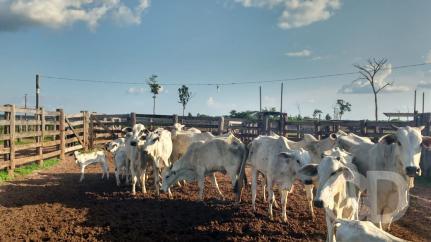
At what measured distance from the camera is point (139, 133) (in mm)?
11633

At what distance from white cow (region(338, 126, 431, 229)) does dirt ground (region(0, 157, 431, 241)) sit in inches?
26.1

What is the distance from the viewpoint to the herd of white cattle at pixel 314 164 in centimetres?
592

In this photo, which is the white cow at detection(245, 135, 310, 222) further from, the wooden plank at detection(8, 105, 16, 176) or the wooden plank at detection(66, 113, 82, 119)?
the wooden plank at detection(66, 113, 82, 119)

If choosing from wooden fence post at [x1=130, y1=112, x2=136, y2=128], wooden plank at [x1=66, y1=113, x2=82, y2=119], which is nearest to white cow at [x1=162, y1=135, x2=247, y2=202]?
wooden plank at [x1=66, y1=113, x2=82, y2=119]

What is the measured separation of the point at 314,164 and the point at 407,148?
1.86 meters

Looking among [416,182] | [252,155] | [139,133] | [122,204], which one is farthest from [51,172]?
[416,182]

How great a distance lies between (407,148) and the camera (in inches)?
271

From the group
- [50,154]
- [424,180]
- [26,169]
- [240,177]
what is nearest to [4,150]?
[26,169]

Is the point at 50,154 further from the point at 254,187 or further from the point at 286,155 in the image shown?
the point at 286,155

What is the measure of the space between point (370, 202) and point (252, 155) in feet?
9.83

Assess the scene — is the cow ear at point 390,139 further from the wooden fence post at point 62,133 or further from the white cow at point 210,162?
the wooden fence post at point 62,133

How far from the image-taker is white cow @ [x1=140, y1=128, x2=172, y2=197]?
428 inches

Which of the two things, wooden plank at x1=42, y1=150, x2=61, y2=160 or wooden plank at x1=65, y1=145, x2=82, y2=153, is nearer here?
wooden plank at x1=42, y1=150, x2=61, y2=160

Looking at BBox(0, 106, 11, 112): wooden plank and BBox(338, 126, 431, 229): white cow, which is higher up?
BBox(0, 106, 11, 112): wooden plank
